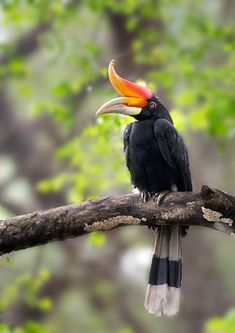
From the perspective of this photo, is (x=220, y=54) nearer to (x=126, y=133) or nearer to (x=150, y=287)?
(x=126, y=133)

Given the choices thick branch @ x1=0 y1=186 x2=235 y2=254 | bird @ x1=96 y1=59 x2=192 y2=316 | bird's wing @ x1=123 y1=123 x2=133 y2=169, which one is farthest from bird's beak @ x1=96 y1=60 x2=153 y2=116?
thick branch @ x1=0 y1=186 x2=235 y2=254

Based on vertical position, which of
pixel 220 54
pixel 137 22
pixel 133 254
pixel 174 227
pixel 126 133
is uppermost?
pixel 220 54

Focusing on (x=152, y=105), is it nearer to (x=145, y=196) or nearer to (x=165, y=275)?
(x=145, y=196)

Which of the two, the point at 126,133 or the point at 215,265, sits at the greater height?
the point at 215,265

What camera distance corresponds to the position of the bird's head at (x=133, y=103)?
13.8 feet

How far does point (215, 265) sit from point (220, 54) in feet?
10.7

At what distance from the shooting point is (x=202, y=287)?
7977 mm

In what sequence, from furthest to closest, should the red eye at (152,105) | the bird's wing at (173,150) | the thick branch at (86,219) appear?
the red eye at (152,105), the bird's wing at (173,150), the thick branch at (86,219)

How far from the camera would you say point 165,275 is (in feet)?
13.8

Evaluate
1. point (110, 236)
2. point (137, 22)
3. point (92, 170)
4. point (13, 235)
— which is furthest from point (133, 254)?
point (13, 235)

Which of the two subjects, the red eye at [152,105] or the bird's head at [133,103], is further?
the red eye at [152,105]

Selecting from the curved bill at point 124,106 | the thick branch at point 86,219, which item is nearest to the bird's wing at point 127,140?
the curved bill at point 124,106

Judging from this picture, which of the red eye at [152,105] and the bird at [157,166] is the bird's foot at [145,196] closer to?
the bird at [157,166]

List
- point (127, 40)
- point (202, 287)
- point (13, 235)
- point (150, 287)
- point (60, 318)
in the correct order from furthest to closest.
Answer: point (60, 318) → point (127, 40) → point (202, 287) → point (150, 287) → point (13, 235)
